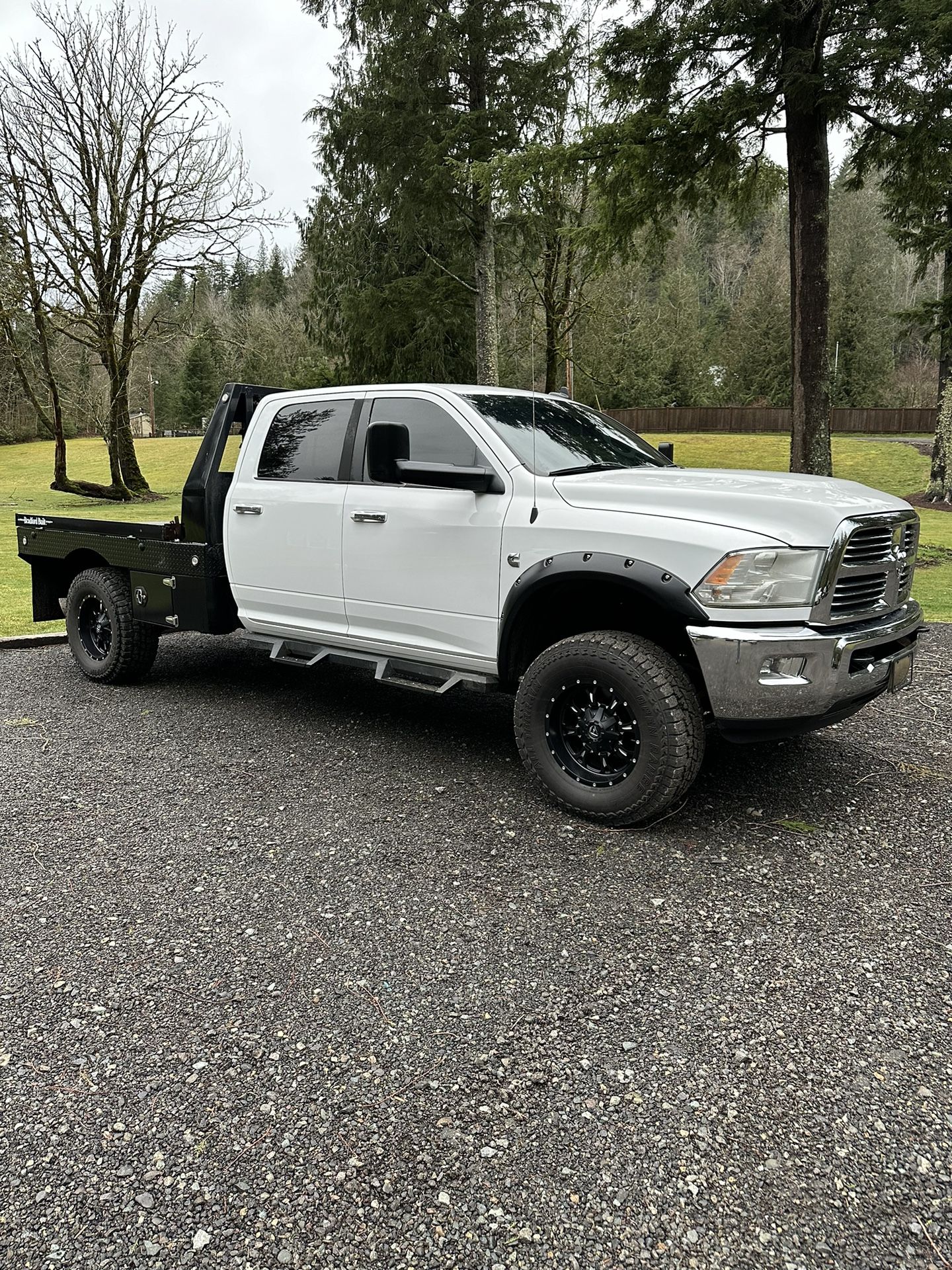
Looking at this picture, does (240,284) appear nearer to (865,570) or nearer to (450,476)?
(450,476)

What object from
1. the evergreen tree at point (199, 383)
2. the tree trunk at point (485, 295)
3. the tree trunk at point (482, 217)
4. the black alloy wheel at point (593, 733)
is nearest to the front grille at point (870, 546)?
the black alloy wheel at point (593, 733)

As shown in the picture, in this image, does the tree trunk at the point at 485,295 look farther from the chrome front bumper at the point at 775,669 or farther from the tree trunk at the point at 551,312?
the chrome front bumper at the point at 775,669

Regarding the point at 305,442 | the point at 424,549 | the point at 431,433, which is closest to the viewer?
the point at 424,549

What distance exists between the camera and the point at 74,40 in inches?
866

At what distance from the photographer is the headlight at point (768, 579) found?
12.1 ft

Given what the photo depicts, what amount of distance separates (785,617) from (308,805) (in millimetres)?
2397

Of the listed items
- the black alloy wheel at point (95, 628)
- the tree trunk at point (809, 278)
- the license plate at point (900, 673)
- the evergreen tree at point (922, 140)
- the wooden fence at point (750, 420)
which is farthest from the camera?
the wooden fence at point (750, 420)

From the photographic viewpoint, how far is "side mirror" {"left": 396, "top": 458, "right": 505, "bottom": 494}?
4.36 metres

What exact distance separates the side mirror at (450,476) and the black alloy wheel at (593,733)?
3.55ft

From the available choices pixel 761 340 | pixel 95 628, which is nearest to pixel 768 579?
pixel 95 628

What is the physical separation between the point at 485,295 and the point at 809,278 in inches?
348

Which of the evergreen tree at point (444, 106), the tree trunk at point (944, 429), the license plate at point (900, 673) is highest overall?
the evergreen tree at point (444, 106)

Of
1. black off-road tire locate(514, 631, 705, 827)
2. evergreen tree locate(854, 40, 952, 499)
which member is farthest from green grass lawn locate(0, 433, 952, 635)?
evergreen tree locate(854, 40, 952, 499)

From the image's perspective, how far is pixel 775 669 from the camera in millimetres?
3691
